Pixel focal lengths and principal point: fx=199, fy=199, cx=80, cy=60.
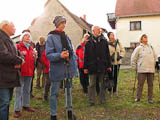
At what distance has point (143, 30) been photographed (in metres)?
24.7

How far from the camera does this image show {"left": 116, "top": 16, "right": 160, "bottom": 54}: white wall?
24234 millimetres

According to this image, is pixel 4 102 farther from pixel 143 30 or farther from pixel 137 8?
pixel 137 8

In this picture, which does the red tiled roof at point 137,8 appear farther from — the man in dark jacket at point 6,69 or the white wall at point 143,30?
the man in dark jacket at point 6,69

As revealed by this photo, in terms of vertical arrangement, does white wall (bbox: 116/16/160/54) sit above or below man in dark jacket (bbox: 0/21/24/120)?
above

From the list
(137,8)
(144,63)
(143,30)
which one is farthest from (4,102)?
(137,8)

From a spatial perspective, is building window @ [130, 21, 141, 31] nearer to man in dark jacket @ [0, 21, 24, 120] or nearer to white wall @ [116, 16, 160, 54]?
white wall @ [116, 16, 160, 54]

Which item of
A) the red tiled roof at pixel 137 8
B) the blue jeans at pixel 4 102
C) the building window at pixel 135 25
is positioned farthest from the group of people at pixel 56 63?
the building window at pixel 135 25

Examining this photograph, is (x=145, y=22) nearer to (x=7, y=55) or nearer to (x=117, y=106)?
(x=117, y=106)

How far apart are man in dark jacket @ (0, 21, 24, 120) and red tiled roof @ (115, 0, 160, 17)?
2247 cm

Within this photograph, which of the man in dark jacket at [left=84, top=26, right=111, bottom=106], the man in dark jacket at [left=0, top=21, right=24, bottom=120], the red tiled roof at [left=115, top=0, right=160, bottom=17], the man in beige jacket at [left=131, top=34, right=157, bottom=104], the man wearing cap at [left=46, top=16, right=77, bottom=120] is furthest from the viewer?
the red tiled roof at [left=115, top=0, right=160, bottom=17]

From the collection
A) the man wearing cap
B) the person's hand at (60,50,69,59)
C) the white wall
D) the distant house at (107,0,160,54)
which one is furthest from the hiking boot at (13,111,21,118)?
the white wall

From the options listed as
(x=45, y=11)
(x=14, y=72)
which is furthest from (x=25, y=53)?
(x=45, y=11)

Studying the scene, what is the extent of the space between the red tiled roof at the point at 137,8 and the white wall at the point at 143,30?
648 millimetres

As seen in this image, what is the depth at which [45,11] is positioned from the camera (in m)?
25.4
